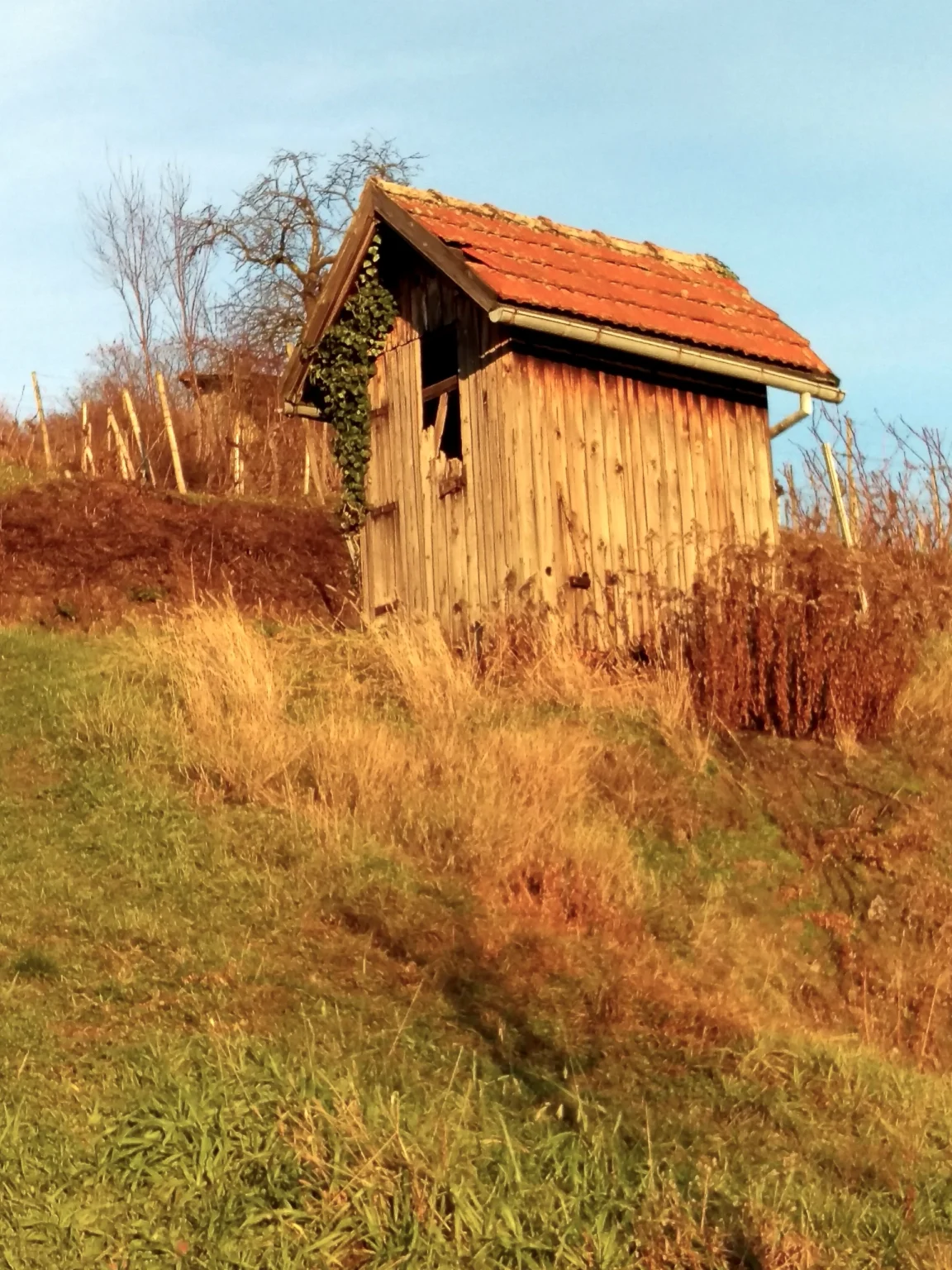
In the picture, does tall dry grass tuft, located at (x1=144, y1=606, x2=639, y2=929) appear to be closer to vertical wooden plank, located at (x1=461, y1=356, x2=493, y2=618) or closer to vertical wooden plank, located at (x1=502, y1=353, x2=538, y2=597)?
vertical wooden plank, located at (x1=502, y1=353, x2=538, y2=597)

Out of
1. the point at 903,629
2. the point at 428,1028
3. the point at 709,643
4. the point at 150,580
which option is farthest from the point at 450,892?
the point at 150,580

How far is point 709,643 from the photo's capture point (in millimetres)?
10398

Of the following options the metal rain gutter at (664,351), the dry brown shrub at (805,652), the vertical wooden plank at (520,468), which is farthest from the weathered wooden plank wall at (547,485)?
the dry brown shrub at (805,652)

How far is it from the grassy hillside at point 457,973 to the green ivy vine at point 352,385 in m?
3.57

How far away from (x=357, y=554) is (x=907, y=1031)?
29.2 feet

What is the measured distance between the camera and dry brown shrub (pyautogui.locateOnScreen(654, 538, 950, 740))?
10047mm

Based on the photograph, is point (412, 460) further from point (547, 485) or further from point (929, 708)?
point (929, 708)

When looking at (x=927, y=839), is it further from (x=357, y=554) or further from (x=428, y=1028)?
(x=357, y=554)

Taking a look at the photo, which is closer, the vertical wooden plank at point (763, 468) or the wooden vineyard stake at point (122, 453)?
the vertical wooden plank at point (763, 468)

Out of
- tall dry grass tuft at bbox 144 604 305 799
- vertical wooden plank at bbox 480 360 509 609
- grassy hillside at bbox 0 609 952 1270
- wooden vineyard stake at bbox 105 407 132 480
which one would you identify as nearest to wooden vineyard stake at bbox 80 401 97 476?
wooden vineyard stake at bbox 105 407 132 480

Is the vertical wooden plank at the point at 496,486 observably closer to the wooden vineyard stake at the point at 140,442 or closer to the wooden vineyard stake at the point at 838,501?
the wooden vineyard stake at the point at 838,501

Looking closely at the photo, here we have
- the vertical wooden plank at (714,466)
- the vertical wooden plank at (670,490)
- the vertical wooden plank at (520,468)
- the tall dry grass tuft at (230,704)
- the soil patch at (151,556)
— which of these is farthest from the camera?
the soil patch at (151,556)

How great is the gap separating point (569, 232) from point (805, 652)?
5.87m

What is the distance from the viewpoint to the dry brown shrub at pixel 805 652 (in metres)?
10.0
